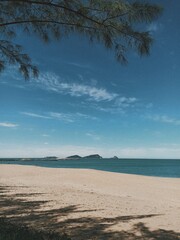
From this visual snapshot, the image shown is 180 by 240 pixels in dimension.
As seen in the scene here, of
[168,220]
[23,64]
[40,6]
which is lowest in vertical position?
[168,220]

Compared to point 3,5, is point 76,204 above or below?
below

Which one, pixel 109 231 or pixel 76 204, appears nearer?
pixel 109 231

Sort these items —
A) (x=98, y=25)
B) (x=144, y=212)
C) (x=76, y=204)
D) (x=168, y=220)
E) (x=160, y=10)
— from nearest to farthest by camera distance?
(x=160, y=10), (x=98, y=25), (x=168, y=220), (x=144, y=212), (x=76, y=204)

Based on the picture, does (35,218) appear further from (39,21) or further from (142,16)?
(142,16)

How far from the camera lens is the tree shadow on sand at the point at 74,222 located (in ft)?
22.9

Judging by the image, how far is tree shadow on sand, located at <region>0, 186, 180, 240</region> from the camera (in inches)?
275

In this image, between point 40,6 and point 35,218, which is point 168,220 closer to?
point 35,218

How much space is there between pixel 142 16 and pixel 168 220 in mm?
5642

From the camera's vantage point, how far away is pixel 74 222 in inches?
320

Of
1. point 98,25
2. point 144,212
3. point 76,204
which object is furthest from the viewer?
point 76,204

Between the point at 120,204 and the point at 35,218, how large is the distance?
13.5ft

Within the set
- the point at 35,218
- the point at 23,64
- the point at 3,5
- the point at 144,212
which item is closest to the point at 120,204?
the point at 144,212

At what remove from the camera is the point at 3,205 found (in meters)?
10.3

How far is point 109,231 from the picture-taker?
729 centimetres
